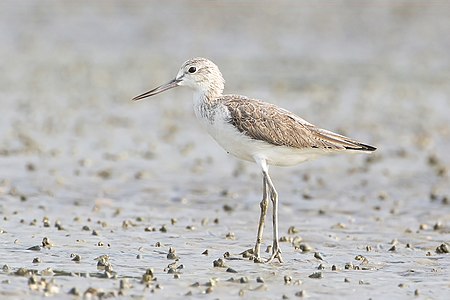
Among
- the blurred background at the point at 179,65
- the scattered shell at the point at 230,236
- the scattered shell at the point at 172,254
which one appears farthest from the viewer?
the blurred background at the point at 179,65

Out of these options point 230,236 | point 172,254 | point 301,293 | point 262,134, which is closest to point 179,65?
point 230,236

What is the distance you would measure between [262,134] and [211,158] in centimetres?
553

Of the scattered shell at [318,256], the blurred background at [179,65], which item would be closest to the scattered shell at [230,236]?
the scattered shell at [318,256]

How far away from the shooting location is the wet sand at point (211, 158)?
30.5 ft

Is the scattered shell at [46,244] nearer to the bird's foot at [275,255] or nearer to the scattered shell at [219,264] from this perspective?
the scattered shell at [219,264]

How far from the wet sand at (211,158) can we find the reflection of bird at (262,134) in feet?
3.44

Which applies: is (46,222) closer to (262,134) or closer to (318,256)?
(262,134)

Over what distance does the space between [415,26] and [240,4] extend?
5.82 meters

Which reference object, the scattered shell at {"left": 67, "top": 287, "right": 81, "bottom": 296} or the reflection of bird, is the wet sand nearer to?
the scattered shell at {"left": 67, "top": 287, "right": 81, "bottom": 296}

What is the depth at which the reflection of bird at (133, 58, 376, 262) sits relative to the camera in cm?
1002

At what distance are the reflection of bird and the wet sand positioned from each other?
3.44 feet

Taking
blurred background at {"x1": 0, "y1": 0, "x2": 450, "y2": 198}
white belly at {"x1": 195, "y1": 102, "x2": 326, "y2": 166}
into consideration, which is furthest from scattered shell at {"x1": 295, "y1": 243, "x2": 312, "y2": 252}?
blurred background at {"x1": 0, "y1": 0, "x2": 450, "y2": 198}

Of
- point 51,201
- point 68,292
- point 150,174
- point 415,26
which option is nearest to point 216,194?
point 150,174

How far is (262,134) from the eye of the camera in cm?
A: 1002
